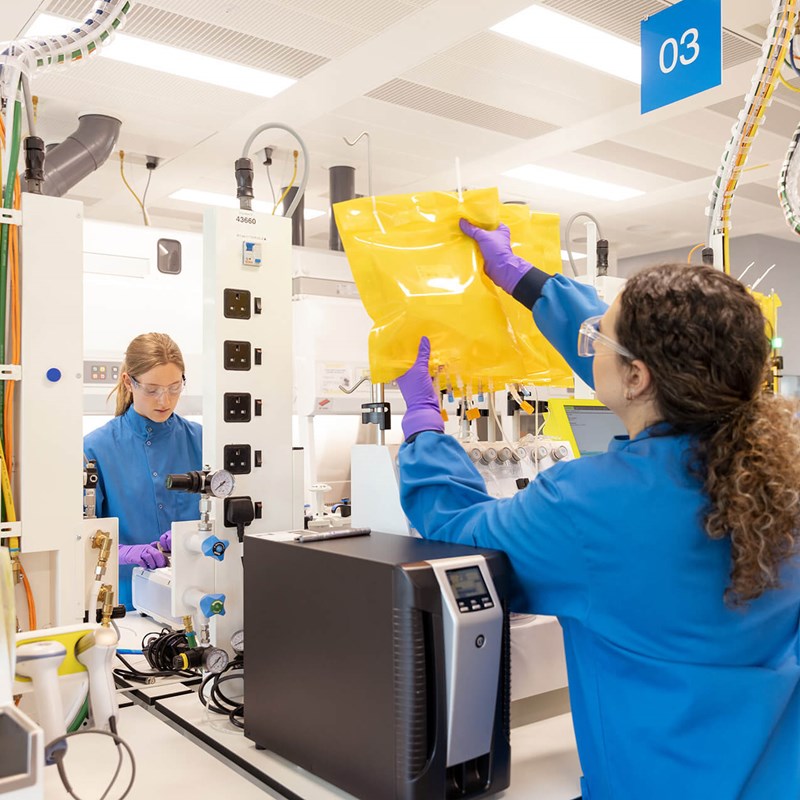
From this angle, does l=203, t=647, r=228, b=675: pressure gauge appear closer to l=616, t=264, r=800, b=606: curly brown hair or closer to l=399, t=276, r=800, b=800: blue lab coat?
l=399, t=276, r=800, b=800: blue lab coat

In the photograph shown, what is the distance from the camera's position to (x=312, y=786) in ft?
4.57

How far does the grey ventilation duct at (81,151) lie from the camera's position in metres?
4.78

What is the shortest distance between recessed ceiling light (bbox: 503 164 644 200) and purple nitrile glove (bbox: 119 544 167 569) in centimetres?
443

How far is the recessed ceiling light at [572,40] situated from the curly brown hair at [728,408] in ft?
10.2

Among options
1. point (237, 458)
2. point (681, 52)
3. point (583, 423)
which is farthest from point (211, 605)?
point (681, 52)

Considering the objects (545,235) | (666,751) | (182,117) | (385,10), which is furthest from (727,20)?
(666,751)

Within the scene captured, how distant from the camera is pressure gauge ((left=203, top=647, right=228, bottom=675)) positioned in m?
1.79

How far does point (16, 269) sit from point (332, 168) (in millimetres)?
4254

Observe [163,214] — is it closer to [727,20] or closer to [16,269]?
[727,20]

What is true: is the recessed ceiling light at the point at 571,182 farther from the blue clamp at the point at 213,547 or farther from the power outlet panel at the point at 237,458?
the blue clamp at the point at 213,547

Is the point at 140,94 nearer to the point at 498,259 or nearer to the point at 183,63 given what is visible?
the point at 183,63

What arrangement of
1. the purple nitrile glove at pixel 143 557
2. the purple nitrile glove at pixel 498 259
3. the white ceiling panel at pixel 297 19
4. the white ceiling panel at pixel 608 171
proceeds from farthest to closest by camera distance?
the white ceiling panel at pixel 608 171 → the white ceiling panel at pixel 297 19 → the purple nitrile glove at pixel 143 557 → the purple nitrile glove at pixel 498 259

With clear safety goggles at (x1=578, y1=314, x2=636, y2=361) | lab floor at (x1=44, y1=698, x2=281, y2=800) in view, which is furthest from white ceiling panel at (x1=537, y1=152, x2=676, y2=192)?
lab floor at (x1=44, y1=698, x2=281, y2=800)

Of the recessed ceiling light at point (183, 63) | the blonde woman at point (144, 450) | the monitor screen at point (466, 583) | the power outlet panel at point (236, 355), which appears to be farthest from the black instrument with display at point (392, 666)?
the recessed ceiling light at point (183, 63)
